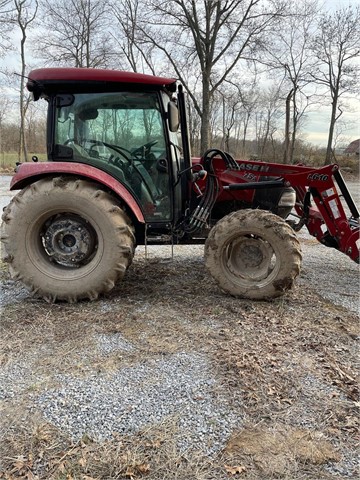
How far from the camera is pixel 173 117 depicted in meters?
3.91

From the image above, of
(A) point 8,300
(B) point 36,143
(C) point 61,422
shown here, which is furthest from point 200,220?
(B) point 36,143

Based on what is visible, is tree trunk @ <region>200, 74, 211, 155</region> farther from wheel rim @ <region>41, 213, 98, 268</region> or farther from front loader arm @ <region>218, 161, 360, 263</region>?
wheel rim @ <region>41, 213, 98, 268</region>

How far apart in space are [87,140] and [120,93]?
58 cm

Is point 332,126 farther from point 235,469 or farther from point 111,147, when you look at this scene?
point 235,469

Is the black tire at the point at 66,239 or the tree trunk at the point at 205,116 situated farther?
Result: the tree trunk at the point at 205,116

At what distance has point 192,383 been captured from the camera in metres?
2.65

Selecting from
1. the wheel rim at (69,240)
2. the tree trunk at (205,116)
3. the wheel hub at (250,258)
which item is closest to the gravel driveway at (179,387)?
the wheel hub at (250,258)

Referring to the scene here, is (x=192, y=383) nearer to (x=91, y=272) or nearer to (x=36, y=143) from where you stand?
(x=91, y=272)

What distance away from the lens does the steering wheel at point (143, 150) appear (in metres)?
4.08

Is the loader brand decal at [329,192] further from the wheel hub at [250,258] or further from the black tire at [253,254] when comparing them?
the wheel hub at [250,258]

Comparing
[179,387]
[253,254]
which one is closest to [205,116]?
[253,254]

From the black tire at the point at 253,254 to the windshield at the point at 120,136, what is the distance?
0.83 metres

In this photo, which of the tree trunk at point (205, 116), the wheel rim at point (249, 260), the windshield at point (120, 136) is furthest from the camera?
the tree trunk at point (205, 116)

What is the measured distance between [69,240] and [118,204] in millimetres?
648
